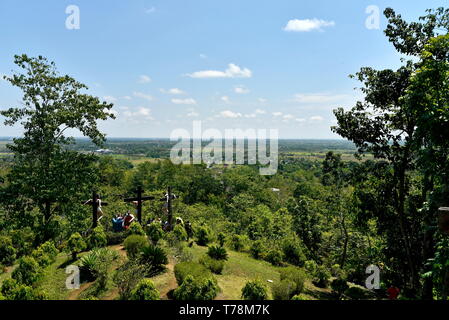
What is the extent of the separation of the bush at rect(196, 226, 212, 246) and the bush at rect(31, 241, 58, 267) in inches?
273

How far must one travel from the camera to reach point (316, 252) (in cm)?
2205

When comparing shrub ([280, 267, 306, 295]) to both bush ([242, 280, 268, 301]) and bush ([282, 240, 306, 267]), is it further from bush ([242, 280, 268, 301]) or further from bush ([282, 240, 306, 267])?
bush ([282, 240, 306, 267])

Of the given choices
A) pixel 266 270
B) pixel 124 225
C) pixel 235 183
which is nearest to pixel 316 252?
pixel 266 270

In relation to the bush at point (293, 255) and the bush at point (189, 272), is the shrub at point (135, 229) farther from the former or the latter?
the bush at point (293, 255)

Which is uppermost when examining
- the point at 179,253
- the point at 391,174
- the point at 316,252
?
the point at 391,174

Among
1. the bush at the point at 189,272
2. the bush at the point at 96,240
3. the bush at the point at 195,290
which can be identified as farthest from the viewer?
the bush at the point at 96,240

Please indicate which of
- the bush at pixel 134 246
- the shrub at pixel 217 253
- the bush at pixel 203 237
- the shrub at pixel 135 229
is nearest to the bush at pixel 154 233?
the shrub at pixel 135 229

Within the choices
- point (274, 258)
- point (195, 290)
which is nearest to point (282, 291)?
point (195, 290)

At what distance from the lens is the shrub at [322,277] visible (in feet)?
44.5

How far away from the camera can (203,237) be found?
50.7 feet

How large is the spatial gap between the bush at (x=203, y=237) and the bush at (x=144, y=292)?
8410mm

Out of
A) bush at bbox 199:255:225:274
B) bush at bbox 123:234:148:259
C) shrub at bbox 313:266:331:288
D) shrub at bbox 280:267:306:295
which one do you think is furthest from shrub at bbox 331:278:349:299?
bush at bbox 123:234:148:259
